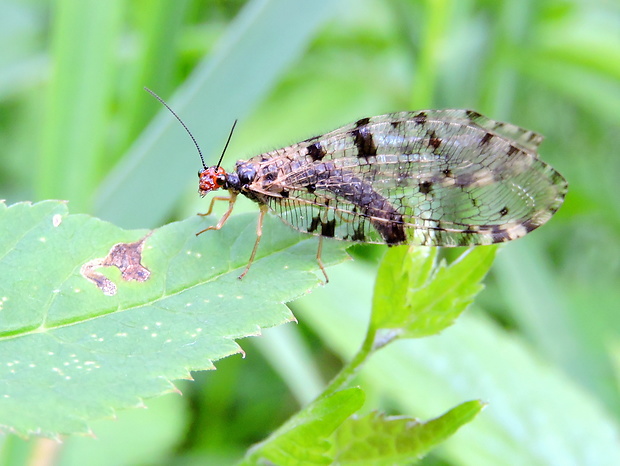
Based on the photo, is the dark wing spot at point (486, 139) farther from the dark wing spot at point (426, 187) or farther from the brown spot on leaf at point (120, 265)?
the brown spot on leaf at point (120, 265)

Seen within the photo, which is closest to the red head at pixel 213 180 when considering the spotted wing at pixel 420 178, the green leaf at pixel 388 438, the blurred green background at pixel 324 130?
the spotted wing at pixel 420 178

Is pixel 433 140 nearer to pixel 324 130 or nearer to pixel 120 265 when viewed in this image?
pixel 120 265

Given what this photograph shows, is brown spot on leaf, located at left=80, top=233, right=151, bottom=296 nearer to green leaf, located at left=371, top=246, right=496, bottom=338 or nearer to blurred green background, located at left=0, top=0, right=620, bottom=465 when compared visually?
green leaf, located at left=371, top=246, right=496, bottom=338

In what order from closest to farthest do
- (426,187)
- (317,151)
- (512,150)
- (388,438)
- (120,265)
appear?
1. (388,438)
2. (120,265)
3. (512,150)
4. (426,187)
5. (317,151)

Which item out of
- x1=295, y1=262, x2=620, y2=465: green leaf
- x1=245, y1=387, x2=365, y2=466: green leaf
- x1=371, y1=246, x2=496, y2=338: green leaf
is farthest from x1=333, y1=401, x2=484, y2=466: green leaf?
x1=295, y1=262, x2=620, y2=465: green leaf

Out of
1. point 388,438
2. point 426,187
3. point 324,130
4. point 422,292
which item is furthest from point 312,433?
point 324,130

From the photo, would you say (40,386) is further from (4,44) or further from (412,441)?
(4,44)
